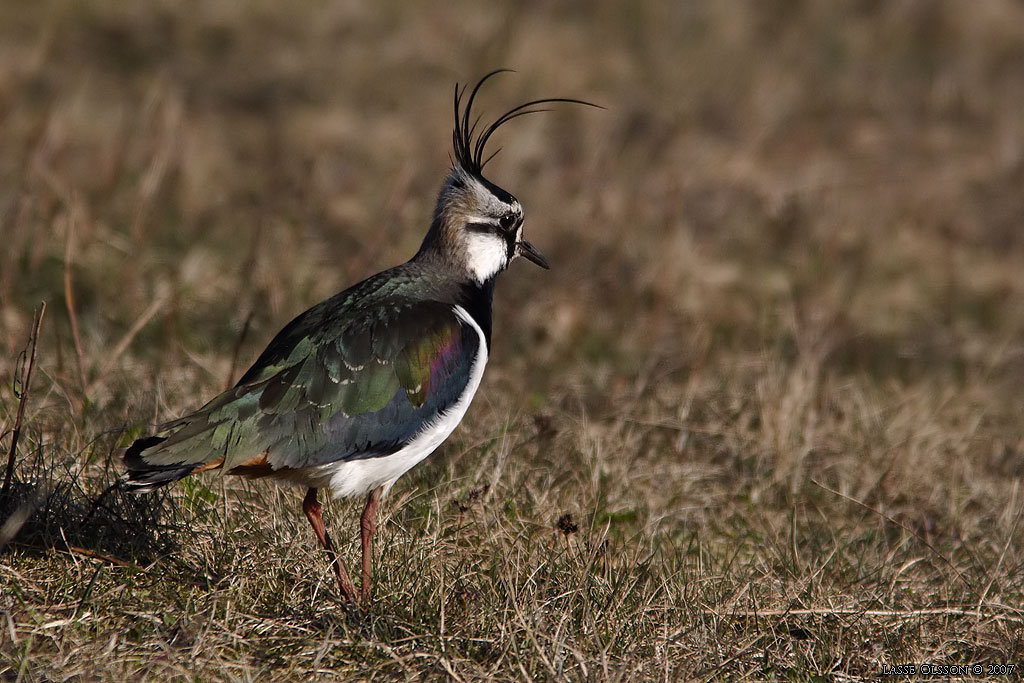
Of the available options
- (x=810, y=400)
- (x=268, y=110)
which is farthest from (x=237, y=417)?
(x=268, y=110)

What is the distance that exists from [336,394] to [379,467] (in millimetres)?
287

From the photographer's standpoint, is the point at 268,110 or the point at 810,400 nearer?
the point at 810,400

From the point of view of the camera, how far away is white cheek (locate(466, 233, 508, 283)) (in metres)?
4.80

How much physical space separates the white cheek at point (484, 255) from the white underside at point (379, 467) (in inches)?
22.1

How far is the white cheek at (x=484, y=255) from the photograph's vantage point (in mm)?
4805

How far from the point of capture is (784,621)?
12.9 feet

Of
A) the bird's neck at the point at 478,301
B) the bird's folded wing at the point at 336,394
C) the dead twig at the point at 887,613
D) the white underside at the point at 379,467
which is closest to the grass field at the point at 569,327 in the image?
the dead twig at the point at 887,613

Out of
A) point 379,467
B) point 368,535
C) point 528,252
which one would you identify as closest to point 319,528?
point 368,535

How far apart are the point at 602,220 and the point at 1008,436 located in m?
3.25

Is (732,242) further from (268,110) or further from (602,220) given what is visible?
(268,110)

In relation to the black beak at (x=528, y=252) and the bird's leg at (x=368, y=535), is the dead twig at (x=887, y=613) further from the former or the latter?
the black beak at (x=528, y=252)

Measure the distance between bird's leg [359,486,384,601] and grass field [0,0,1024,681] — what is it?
5cm

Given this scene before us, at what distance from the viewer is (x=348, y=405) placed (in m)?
4.08

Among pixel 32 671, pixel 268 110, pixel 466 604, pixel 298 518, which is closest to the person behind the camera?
pixel 32 671
